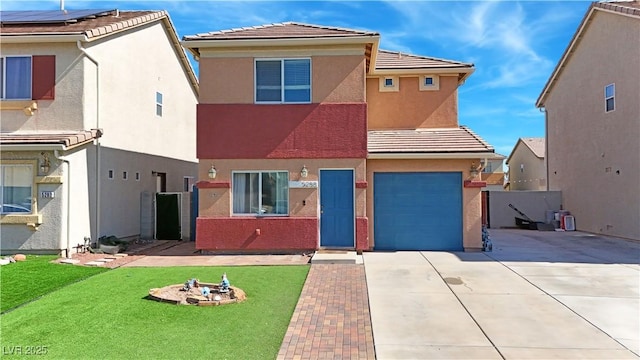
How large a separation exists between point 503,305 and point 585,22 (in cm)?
1746

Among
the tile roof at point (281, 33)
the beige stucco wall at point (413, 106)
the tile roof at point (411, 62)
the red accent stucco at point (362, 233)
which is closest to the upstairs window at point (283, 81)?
the tile roof at point (281, 33)

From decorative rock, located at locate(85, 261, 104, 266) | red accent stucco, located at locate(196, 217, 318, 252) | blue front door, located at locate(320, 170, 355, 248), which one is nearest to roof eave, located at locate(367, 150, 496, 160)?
blue front door, located at locate(320, 170, 355, 248)

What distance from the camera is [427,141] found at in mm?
13164

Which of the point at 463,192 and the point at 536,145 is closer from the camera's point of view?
the point at 463,192

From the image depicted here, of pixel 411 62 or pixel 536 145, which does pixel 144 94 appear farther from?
pixel 536 145

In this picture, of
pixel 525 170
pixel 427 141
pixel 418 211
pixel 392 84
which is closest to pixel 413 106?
pixel 392 84

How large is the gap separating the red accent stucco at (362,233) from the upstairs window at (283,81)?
13.0ft

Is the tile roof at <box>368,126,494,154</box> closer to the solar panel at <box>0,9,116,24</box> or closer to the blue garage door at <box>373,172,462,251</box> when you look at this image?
the blue garage door at <box>373,172,462,251</box>

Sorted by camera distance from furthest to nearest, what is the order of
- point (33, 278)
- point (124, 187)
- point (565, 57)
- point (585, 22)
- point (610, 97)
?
point (565, 57) → point (585, 22) → point (610, 97) → point (124, 187) → point (33, 278)

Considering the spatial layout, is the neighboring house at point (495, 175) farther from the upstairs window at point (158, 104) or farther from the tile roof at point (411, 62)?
the upstairs window at point (158, 104)

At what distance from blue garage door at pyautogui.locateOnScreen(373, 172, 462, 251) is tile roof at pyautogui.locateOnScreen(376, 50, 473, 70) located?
4.22 metres

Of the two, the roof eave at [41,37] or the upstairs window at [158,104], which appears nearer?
the roof eave at [41,37]

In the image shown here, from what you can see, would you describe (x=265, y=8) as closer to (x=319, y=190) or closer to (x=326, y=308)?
(x=319, y=190)

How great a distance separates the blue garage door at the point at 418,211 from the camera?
1265cm
